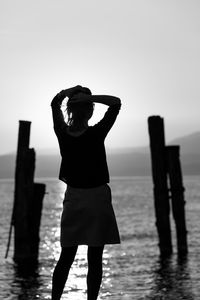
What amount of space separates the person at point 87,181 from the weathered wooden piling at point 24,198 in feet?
27.6

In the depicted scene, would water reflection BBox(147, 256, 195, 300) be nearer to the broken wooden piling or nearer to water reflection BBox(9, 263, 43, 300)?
the broken wooden piling

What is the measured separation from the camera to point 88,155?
482 centimetres

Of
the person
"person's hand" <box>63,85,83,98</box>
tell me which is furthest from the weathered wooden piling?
the person

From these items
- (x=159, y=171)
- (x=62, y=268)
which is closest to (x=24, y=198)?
(x=159, y=171)

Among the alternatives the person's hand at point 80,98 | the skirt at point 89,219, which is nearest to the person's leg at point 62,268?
the skirt at point 89,219

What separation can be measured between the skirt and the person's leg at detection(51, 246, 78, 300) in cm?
12

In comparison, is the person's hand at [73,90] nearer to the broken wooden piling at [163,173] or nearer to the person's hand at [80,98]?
the person's hand at [80,98]

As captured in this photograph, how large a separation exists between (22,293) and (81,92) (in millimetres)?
5540

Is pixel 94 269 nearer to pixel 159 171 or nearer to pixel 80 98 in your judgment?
pixel 80 98

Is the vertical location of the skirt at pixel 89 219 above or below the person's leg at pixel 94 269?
above

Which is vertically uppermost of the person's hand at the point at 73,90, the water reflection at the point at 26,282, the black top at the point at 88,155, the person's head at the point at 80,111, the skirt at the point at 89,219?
the person's hand at the point at 73,90

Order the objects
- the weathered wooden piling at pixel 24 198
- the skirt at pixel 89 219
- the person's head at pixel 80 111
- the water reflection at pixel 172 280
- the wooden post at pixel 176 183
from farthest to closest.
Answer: the wooden post at pixel 176 183
the weathered wooden piling at pixel 24 198
the water reflection at pixel 172 280
the person's head at pixel 80 111
the skirt at pixel 89 219

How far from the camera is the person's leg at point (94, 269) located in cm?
487

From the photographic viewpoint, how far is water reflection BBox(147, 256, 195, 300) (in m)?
8.98
